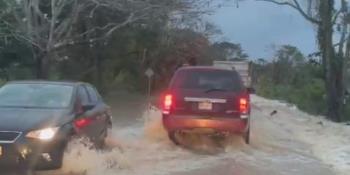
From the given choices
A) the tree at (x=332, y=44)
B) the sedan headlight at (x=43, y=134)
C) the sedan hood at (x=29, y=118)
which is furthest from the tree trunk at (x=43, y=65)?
the sedan headlight at (x=43, y=134)

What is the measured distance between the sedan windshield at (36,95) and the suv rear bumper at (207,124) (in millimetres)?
3683

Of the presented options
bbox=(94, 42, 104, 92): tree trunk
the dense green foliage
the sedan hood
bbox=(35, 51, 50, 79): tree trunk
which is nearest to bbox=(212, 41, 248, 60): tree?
the dense green foliage

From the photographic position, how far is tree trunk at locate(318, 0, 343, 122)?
3150 cm

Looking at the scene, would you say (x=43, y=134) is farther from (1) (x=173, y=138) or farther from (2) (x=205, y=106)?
(1) (x=173, y=138)

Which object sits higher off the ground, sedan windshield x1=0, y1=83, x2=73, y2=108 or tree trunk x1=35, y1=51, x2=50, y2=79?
sedan windshield x1=0, y1=83, x2=73, y2=108

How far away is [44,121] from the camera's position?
10.8 metres

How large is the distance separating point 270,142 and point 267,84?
5646cm

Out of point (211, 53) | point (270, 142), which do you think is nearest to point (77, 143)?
point (270, 142)

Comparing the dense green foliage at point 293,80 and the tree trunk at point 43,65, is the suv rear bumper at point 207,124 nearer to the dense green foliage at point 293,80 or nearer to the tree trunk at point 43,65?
the tree trunk at point 43,65

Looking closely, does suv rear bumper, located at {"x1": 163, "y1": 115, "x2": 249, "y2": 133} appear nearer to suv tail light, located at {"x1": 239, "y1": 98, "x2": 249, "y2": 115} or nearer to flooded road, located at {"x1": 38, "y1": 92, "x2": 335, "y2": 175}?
suv tail light, located at {"x1": 239, "y1": 98, "x2": 249, "y2": 115}

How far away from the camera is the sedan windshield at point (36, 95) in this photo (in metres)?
12.0

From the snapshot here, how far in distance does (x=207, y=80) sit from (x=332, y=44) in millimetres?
16919

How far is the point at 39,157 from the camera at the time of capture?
10.4 metres

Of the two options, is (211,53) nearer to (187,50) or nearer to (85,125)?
(187,50)
